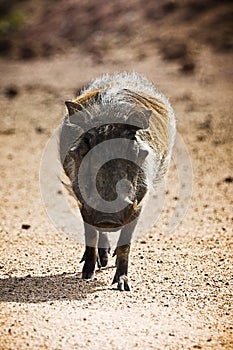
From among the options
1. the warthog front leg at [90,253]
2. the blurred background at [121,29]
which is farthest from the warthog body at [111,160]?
Answer: the blurred background at [121,29]

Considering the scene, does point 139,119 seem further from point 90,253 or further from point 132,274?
point 132,274

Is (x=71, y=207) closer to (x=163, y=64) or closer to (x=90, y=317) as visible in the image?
(x=90, y=317)

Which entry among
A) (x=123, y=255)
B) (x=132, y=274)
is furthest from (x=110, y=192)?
(x=132, y=274)

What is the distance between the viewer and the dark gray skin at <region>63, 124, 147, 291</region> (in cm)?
464

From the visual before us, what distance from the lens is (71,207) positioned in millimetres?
7984

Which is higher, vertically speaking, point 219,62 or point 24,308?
point 219,62

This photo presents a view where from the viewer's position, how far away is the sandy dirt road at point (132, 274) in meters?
4.26

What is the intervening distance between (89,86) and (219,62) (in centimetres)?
1208

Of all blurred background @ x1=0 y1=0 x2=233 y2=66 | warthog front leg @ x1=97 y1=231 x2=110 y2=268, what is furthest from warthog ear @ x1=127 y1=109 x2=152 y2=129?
blurred background @ x1=0 y1=0 x2=233 y2=66

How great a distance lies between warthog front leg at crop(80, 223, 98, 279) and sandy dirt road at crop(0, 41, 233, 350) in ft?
0.33

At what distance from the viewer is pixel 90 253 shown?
5566mm

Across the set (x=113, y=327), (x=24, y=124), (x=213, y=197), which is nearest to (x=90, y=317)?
(x=113, y=327)

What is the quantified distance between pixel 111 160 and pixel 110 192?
29 cm

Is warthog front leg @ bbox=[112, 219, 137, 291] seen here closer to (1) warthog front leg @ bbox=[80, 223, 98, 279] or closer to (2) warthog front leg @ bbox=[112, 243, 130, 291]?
(2) warthog front leg @ bbox=[112, 243, 130, 291]
